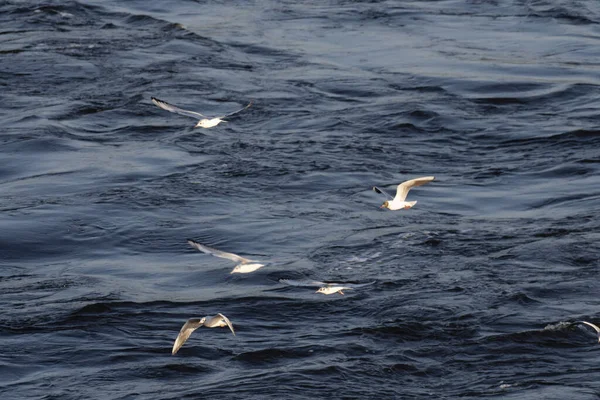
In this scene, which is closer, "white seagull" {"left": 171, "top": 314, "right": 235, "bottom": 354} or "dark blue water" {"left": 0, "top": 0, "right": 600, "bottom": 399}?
"white seagull" {"left": 171, "top": 314, "right": 235, "bottom": 354}

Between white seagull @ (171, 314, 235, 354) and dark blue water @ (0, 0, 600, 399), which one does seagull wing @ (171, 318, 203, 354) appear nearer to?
white seagull @ (171, 314, 235, 354)

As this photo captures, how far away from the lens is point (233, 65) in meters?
21.5

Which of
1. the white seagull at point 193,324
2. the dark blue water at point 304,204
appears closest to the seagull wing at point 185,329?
the white seagull at point 193,324

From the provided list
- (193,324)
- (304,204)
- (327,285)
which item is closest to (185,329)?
(193,324)

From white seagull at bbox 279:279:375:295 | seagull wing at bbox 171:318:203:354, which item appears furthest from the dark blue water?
seagull wing at bbox 171:318:203:354

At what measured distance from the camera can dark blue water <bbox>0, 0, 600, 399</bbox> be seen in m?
9.91

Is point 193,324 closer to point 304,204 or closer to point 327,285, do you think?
point 327,285

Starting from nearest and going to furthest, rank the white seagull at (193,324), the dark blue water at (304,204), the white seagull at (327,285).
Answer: the white seagull at (193,324) → the dark blue water at (304,204) → the white seagull at (327,285)

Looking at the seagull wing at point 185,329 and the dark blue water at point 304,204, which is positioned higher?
the seagull wing at point 185,329

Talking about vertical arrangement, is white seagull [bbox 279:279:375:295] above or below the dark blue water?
above

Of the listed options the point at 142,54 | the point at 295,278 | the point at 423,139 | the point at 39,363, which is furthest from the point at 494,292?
the point at 142,54

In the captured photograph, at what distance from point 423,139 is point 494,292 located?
6095mm

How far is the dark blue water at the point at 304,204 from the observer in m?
9.91

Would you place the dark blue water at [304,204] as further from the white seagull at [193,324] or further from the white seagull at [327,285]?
the white seagull at [193,324]
